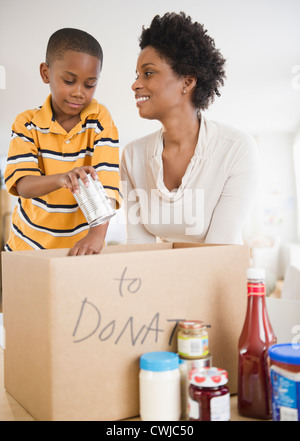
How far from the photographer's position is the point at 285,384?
508mm

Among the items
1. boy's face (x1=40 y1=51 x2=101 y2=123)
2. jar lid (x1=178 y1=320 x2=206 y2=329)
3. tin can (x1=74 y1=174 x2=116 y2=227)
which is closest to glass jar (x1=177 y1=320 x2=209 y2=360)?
jar lid (x1=178 y1=320 x2=206 y2=329)

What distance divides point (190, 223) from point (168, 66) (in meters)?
0.48

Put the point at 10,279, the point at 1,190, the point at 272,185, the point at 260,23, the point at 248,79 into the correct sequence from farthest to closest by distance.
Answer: the point at 272,185 → the point at 1,190 → the point at 248,79 → the point at 260,23 → the point at 10,279

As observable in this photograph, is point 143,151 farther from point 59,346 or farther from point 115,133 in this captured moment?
point 59,346

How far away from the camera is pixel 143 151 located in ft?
4.55

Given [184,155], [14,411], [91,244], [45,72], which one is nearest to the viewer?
[14,411]

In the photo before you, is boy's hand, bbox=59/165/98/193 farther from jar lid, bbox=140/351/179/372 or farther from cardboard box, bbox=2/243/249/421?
jar lid, bbox=140/351/179/372

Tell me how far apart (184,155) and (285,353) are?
0.90 meters

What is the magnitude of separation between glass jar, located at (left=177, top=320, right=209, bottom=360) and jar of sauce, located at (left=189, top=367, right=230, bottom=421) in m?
0.05

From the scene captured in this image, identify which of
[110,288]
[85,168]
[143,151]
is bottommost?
[110,288]

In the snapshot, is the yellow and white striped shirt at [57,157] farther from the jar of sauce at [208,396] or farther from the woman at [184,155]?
the jar of sauce at [208,396]

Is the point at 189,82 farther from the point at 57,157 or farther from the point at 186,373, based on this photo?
the point at 186,373

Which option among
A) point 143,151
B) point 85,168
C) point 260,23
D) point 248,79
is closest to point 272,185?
point 248,79

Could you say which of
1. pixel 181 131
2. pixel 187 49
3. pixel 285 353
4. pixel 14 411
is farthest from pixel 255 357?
pixel 187 49
